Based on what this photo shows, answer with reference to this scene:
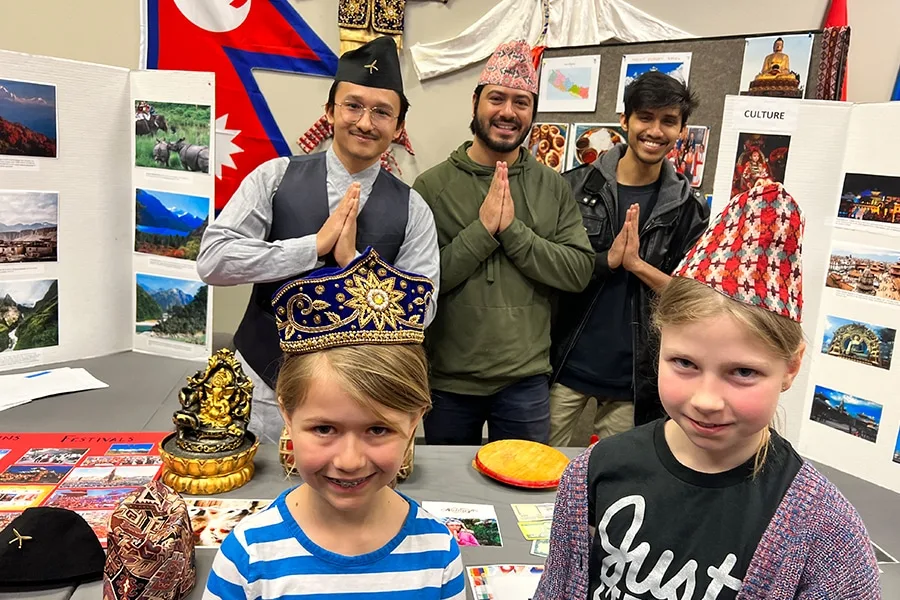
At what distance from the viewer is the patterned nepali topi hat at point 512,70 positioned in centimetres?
219

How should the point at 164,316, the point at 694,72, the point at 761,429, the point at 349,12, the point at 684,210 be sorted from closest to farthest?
1. the point at 761,429
2. the point at 684,210
3. the point at 164,316
4. the point at 694,72
5. the point at 349,12

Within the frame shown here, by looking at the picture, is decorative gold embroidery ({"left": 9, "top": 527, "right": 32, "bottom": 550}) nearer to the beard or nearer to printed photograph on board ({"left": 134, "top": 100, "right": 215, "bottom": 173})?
printed photograph on board ({"left": 134, "top": 100, "right": 215, "bottom": 173})

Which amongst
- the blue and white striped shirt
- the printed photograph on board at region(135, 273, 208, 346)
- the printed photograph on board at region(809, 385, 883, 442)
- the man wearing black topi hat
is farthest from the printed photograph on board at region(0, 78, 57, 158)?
the printed photograph on board at region(809, 385, 883, 442)

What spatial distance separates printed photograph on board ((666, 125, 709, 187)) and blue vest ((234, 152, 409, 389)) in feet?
4.85

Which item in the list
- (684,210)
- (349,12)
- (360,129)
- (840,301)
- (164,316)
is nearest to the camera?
(360,129)

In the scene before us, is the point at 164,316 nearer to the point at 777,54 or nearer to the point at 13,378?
the point at 13,378

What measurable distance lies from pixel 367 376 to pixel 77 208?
6.77 ft

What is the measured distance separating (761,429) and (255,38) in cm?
294

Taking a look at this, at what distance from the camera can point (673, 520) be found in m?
1.03

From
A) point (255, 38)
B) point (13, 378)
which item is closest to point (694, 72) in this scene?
point (255, 38)

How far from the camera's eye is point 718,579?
3.26 ft

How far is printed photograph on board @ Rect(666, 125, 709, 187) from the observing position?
2.85 metres

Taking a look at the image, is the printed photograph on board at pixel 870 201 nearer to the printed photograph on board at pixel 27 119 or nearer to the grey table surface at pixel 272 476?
the grey table surface at pixel 272 476

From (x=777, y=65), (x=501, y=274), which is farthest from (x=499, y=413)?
(x=777, y=65)
